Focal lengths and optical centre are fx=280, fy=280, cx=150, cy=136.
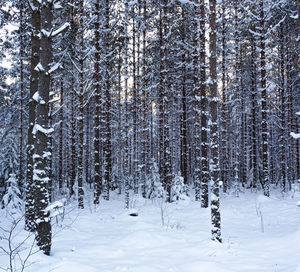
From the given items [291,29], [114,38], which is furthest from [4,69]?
[291,29]

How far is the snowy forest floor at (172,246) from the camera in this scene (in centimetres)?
531

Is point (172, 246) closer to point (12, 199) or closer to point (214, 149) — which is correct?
point (214, 149)

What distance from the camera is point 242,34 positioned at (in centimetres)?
2097

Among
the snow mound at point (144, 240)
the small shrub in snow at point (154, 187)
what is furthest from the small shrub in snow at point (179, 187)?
the snow mound at point (144, 240)

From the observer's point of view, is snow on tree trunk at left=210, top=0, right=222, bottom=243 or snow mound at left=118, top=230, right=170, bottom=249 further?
snow on tree trunk at left=210, top=0, right=222, bottom=243

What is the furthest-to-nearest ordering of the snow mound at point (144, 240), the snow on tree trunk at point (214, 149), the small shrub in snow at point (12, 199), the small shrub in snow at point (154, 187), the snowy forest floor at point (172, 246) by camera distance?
the small shrub in snow at point (154, 187) < the small shrub in snow at point (12, 199) < the snow on tree trunk at point (214, 149) < the snow mound at point (144, 240) < the snowy forest floor at point (172, 246)

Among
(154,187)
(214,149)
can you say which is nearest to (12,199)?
(154,187)

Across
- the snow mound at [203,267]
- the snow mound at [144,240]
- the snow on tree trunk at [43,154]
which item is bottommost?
the snow mound at [144,240]

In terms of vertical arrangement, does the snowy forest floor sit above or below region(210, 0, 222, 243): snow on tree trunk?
below

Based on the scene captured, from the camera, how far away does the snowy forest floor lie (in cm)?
531

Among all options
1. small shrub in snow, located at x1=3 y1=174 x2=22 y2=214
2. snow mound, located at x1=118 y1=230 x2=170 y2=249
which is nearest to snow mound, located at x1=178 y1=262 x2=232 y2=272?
snow mound, located at x1=118 y1=230 x2=170 y2=249

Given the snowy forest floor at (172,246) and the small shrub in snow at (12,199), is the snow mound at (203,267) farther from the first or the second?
the small shrub in snow at (12,199)

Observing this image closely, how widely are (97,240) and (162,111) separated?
29.4 feet

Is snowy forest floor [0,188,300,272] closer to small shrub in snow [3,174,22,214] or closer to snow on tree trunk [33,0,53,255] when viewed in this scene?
snow on tree trunk [33,0,53,255]
